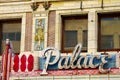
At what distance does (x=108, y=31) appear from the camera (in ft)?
58.0

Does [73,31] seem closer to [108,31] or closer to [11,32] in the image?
[108,31]

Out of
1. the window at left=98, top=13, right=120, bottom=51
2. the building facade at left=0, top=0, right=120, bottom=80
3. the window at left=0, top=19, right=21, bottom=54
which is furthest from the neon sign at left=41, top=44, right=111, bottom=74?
the window at left=0, top=19, right=21, bottom=54

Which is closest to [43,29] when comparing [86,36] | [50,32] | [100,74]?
[50,32]

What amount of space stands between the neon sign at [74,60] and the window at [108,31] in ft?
2.40

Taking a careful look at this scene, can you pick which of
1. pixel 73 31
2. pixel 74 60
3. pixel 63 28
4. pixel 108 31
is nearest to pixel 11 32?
pixel 63 28

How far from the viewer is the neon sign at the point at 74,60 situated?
16.8 meters

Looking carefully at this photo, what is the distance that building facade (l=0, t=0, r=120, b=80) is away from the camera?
56.9 ft

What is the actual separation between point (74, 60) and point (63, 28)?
5.46 feet

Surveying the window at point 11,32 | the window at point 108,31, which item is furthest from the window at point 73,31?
the window at point 11,32

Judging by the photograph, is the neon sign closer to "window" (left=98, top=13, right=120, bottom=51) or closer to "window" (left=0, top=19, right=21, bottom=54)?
"window" (left=98, top=13, right=120, bottom=51)

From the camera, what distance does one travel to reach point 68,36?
1798cm

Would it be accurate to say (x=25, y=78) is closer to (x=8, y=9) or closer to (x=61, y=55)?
(x=61, y=55)

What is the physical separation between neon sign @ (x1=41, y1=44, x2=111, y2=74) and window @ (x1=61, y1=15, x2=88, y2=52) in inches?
24.4

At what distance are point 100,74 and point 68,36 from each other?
226cm
